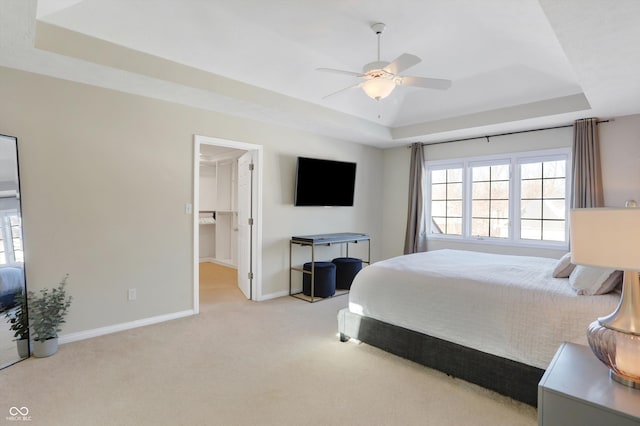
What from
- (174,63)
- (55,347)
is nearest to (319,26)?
(174,63)

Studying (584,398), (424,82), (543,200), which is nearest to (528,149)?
(543,200)

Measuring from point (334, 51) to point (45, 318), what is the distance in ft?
12.9

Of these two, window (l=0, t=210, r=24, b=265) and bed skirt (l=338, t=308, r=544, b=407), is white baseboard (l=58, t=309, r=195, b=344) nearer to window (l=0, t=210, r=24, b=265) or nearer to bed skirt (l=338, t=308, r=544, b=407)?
window (l=0, t=210, r=24, b=265)

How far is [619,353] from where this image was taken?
139 centimetres

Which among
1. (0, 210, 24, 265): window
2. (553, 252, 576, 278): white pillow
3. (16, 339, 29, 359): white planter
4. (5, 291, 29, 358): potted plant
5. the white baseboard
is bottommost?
the white baseboard

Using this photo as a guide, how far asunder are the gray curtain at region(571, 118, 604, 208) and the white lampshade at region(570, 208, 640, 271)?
12.3 ft

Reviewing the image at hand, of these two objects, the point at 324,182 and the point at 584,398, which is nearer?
the point at 584,398

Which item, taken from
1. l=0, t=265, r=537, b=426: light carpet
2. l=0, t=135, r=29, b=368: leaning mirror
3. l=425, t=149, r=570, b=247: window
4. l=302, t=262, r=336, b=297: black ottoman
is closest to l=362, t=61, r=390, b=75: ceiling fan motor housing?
l=0, t=265, r=537, b=426: light carpet

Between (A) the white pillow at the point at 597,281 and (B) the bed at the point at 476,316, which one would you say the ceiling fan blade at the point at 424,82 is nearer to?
(B) the bed at the point at 476,316

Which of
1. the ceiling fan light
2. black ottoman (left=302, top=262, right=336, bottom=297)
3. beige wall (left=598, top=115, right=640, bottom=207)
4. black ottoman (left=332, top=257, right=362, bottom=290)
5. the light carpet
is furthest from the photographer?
black ottoman (left=332, top=257, right=362, bottom=290)

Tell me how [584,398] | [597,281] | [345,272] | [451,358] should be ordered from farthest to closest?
[345,272]
[451,358]
[597,281]
[584,398]

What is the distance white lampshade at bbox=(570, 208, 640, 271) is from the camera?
1271 millimetres

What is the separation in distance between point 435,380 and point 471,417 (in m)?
0.45

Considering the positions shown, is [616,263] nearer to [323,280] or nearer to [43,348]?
[323,280]
